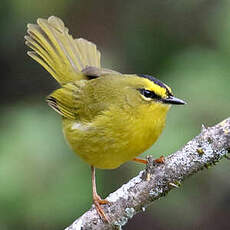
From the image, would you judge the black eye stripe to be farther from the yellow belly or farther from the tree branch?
the tree branch

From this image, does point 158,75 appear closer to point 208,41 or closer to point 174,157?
point 208,41

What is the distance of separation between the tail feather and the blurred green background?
1.61ft

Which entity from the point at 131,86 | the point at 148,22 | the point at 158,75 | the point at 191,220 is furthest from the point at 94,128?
the point at 148,22

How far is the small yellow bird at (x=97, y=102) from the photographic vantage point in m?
3.41

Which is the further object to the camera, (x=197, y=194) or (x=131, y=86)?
(x=197, y=194)

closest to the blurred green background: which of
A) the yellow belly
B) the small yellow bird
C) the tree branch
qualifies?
the small yellow bird

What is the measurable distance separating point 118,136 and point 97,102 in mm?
556

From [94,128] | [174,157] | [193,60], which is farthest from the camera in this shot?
[193,60]

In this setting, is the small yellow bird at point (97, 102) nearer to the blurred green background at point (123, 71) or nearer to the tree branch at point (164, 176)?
the tree branch at point (164, 176)

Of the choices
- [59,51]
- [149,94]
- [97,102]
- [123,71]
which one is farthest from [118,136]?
[123,71]

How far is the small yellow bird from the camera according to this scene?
134 inches

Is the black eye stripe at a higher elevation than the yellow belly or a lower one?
higher

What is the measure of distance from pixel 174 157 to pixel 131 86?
94 centimetres

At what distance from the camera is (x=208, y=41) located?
571 centimetres
